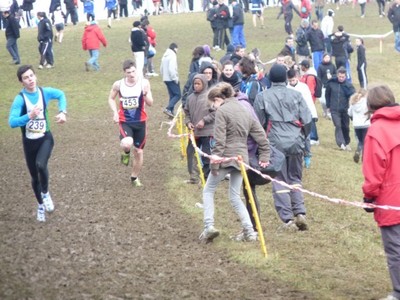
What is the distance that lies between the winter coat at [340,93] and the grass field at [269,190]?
112 centimetres

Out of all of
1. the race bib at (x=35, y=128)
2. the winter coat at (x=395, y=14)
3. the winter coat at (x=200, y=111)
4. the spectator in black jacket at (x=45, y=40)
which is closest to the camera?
the race bib at (x=35, y=128)

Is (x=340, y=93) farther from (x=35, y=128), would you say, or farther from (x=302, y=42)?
(x=302, y=42)

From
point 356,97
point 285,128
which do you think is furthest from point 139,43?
point 285,128

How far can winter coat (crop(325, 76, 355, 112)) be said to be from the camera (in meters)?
20.1

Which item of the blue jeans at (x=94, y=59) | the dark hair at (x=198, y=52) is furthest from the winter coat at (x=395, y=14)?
the dark hair at (x=198, y=52)

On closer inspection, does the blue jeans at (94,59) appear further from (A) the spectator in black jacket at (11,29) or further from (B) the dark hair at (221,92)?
(B) the dark hair at (221,92)

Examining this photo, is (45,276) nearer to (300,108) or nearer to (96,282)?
(96,282)

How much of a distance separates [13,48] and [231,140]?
23.0m

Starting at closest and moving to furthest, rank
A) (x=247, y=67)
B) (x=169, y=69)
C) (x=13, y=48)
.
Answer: (x=247, y=67), (x=169, y=69), (x=13, y=48)

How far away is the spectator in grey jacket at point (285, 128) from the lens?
11.7 metres

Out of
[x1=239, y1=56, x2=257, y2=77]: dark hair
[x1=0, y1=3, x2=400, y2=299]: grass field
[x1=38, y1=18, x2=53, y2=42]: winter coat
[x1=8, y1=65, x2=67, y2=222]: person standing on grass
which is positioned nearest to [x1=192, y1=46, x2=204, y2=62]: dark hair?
[x1=0, y1=3, x2=400, y2=299]: grass field

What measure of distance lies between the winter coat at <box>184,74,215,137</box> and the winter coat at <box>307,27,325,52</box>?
663 inches

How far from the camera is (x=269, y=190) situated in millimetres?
14969

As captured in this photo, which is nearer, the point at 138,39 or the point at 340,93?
the point at 340,93
